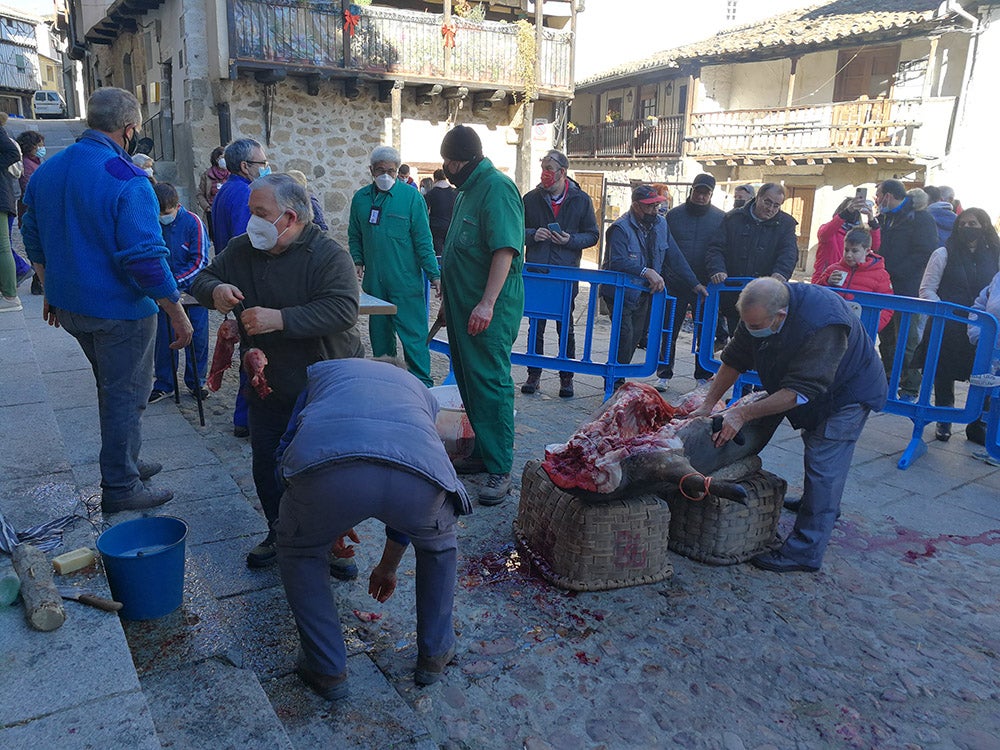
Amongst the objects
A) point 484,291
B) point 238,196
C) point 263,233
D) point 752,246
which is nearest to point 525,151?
point 752,246

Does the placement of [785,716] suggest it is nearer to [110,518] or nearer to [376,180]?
[110,518]

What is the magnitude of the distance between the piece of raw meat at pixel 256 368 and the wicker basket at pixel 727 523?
6.75ft

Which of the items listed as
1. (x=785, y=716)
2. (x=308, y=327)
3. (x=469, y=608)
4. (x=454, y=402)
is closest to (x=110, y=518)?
(x=308, y=327)

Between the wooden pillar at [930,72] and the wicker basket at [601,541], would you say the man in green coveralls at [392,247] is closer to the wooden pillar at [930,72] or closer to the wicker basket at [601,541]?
the wicker basket at [601,541]

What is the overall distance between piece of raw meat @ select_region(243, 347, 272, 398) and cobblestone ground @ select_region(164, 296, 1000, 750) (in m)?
0.98

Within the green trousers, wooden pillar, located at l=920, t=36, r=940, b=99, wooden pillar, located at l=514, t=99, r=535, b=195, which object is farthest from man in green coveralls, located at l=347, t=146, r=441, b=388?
wooden pillar, located at l=920, t=36, r=940, b=99

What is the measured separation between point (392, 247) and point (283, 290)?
104 inches

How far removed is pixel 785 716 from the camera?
104 inches

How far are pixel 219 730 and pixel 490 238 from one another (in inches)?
106

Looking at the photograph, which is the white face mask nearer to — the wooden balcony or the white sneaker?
the white sneaker

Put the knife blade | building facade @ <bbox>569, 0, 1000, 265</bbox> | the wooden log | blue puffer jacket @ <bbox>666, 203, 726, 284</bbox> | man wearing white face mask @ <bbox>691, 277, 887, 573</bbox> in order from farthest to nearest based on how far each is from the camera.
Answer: building facade @ <bbox>569, 0, 1000, 265</bbox>
blue puffer jacket @ <bbox>666, 203, 726, 284</bbox>
man wearing white face mask @ <bbox>691, 277, 887, 573</bbox>
the knife blade
the wooden log

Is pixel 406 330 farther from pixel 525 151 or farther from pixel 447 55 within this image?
pixel 525 151

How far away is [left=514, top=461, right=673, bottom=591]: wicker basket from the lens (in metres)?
3.27

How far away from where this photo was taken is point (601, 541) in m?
3.27
